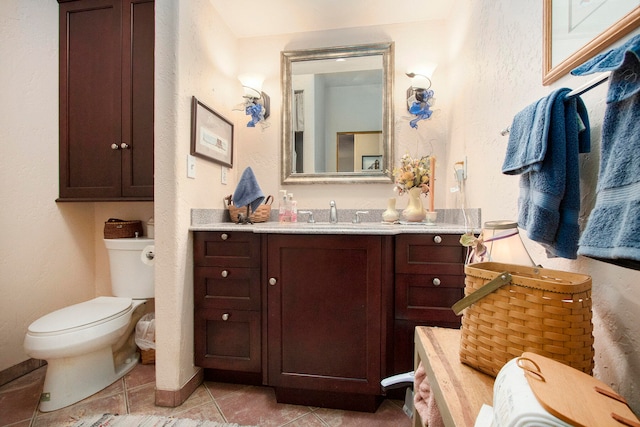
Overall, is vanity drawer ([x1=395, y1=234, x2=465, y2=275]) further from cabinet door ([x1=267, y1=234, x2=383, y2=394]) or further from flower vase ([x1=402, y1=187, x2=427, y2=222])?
flower vase ([x1=402, y1=187, x2=427, y2=222])

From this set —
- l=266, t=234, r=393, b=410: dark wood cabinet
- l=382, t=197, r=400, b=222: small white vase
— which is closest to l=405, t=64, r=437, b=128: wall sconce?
l=382, t=197, r=400, b=222: small white vase

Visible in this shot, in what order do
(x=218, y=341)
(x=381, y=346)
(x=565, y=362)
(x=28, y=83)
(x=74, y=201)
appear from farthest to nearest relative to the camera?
(x=74, y=201)
(x=28, y=83)
(x=218, y=341)
(x=381, y=346)
(x=565, y=362)

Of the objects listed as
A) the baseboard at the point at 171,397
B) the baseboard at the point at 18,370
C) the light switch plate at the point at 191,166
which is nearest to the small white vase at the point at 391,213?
the light switch plate at the point at 191,166

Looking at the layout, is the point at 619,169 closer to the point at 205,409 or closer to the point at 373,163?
the point at 373,163

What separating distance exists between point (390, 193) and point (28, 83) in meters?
2.30

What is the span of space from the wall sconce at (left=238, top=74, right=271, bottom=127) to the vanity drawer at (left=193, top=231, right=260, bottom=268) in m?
0.82

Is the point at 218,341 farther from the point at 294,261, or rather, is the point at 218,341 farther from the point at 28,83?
the point at 28,83

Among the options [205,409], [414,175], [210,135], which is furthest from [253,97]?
[205,409]

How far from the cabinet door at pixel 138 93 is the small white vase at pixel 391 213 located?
1.43 m

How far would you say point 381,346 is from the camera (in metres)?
1.21

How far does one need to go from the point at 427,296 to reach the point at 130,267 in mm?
1748

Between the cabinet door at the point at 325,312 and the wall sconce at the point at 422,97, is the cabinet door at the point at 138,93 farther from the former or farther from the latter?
the wall sconce at the point at 422,97

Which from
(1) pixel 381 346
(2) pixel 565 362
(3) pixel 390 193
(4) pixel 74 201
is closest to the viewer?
(2) pixel 565 362

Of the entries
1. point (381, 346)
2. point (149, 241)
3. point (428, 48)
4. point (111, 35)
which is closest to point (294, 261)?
point (381, 346)
